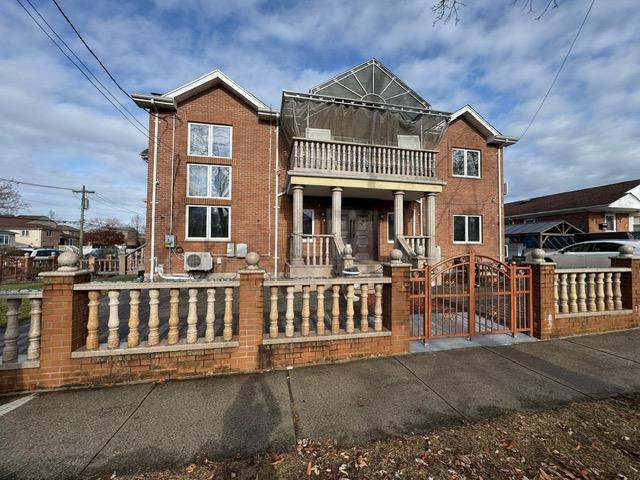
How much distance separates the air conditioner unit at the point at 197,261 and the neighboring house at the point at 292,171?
1.46 ft

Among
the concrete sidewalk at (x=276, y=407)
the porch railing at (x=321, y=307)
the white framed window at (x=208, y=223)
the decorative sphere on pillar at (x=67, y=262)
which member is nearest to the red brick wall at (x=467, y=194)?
the concrete sidewalk at (x=276, y=407)

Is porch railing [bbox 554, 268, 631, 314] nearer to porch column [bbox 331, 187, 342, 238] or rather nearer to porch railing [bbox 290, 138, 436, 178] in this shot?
porch column [bbox 331, 187, 342, 238]

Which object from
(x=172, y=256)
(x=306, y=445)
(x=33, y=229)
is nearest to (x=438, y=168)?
(x=172, y=256)

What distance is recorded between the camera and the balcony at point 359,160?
31.2ft

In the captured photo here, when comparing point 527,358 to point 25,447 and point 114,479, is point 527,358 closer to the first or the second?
point 114,479

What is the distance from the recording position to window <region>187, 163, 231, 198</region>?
35.7 feet

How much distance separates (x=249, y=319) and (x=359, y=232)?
9.08m

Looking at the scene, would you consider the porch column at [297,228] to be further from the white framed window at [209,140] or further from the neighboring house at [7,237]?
the neighboring house at [7,237]

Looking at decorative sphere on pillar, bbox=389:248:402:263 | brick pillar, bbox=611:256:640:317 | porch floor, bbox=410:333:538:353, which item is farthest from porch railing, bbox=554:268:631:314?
decorative sphere on pillar, bbox=389:248:402:263

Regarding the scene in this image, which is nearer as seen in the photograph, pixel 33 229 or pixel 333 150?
pixel 333 150

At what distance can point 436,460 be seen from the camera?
2160 millimetres

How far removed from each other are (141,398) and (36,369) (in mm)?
1319

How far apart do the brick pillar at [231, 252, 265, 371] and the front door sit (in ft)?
28.0

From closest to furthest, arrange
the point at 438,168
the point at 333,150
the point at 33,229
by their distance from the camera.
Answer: the point at 333,150, the point at 438,168, the point at 33,229
